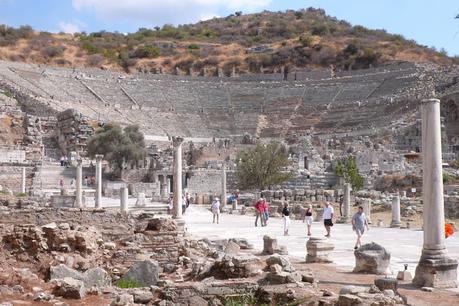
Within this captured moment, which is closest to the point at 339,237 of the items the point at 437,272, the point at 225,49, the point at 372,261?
the point at 372,261

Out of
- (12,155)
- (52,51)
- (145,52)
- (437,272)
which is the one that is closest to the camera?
(437,272)

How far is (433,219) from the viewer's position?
10.4 metres

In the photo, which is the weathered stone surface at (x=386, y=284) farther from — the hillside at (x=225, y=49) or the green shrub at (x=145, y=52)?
the green shrub at (x=145, y=52)

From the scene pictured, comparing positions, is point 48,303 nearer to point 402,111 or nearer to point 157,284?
point 157,284

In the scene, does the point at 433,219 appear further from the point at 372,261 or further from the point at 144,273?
the point at 144,273

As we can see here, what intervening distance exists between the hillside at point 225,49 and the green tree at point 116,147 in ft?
153

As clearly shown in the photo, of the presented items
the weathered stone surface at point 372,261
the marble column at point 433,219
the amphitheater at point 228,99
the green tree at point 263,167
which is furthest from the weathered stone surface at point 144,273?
the amphitheater at point 228,99

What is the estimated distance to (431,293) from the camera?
9633 millimetres

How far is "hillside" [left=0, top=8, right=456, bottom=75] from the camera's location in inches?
3794

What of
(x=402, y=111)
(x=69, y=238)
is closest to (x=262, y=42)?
(x=402, y=111)

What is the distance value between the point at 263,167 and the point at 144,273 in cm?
3327

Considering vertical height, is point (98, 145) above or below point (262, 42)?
below

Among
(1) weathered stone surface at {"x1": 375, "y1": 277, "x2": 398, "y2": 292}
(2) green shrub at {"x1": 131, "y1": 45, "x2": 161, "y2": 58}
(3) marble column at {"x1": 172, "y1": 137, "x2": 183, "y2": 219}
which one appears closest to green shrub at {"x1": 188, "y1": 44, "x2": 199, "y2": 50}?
(2) green shrub at {"x1": 131, "y1": 45, "x2": 161, "y2": 58}

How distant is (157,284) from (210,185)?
129 ft
